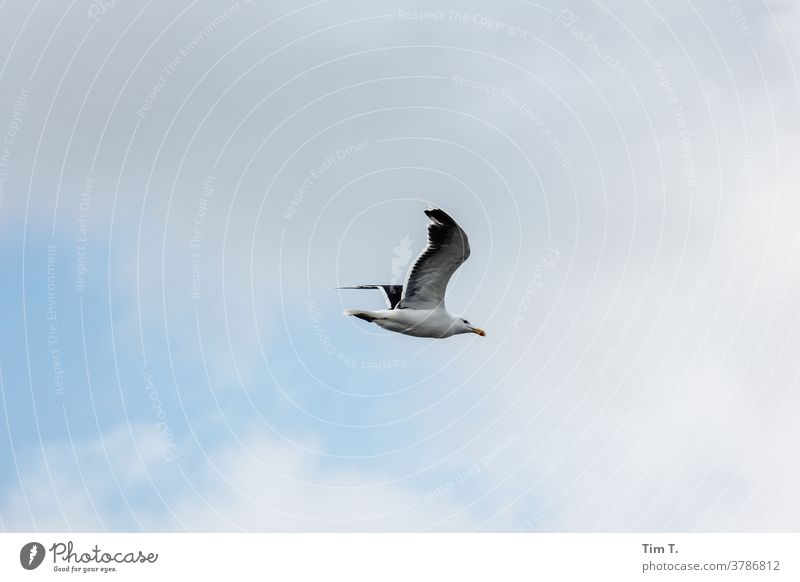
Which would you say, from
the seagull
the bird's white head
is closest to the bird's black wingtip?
the seagull

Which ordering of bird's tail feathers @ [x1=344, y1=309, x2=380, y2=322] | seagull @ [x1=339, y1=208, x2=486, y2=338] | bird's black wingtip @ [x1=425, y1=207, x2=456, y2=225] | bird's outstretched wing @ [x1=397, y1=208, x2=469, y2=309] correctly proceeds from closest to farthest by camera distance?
1. bird's black wingtip @ [x1=425, y1=207, x2=456, y2=225]
2. bird's outstretched wing @ [x1=397, y1=208, x2=469, y2=309]
3. seagull @ [x1=339, y1=208, x2=486, y2=338]
4. bird's tail feathers @ [x1=344, y1=309, x2=380, y2=322]

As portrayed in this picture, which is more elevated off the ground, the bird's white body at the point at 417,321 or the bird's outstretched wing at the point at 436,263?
the bird's outstretched wing at the point at 436,263

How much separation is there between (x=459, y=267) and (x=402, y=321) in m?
2.05

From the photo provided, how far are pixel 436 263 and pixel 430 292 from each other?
1.15m

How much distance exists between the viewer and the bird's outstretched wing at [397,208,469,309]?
38.0 metres

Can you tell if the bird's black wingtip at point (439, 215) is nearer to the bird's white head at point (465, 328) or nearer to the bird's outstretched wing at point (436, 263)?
the bird's outstretched wing at point (436, 263)

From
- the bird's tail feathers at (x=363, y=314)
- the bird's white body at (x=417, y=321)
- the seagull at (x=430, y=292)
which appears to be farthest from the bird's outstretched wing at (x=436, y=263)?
the bird's tail feathers at (x=363, y=314)

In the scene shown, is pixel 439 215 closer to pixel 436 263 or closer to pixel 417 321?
pixel 436 263

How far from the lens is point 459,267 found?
39.3 meters

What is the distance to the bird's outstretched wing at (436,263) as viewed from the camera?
38031 millimetres

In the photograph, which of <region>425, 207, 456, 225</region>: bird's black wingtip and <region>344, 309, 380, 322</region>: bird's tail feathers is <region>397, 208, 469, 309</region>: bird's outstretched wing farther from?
<region>344, 309, 380, 322</region>: bird's tail feathers

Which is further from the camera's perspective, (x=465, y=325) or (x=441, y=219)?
(x=465, y=325)
